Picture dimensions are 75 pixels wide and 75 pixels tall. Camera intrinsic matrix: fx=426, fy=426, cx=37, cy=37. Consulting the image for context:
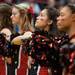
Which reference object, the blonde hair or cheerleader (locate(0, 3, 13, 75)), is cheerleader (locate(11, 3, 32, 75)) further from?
cheerleader (locate(0, 3, 13, 75))

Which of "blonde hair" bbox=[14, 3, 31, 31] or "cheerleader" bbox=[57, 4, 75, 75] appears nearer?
"cheerleader" bbox=[57, 4, 75, 75]

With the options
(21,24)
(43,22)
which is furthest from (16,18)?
(43,22)

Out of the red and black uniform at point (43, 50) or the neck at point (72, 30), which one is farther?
the red and black uniform at point (43, 50)

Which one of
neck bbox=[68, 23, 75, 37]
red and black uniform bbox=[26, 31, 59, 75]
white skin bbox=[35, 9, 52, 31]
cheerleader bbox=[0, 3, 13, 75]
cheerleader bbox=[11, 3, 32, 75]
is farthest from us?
cheerleader bbox=[0, 3, 13, 75]

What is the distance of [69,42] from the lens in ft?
14.3

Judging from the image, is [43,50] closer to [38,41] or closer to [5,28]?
[38,41]

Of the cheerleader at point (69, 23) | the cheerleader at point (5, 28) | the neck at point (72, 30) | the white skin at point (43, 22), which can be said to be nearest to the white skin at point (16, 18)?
the cheerleader at point (5, 28)

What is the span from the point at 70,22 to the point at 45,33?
2.00 feet

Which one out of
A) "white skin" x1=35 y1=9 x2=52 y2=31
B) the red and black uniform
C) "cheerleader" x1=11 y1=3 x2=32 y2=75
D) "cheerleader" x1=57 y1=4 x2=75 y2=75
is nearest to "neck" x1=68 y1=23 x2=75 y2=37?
"cheerleader" x1=57 y1=4 x2=75 y2=75

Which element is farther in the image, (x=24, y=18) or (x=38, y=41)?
(x=24, y=18)

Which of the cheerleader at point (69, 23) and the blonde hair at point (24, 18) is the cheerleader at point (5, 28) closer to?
the blonde hair at point (24, 18)

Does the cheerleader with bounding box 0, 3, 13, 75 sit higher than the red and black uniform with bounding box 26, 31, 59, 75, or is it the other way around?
the cheerleader with bounding box 0, 3, 13, 75

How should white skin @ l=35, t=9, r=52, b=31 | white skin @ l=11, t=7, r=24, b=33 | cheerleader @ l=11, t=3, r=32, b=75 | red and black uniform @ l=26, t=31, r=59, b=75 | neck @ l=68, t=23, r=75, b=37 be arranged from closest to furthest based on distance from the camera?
neck @ l=68, t=23, r=75, b=37
red and black uniform @ l=26, t=31, r=59, b=75
white skin @ l=35, t=9, r=52, b=31
cheerleader @ l=11, t=3, r=32, b=75
white skin @ l=11, t=7, r=24, b=33

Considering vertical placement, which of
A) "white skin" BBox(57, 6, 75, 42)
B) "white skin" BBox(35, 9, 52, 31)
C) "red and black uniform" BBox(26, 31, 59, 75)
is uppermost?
"white skin" BBox(35, 9, 52, 31)
